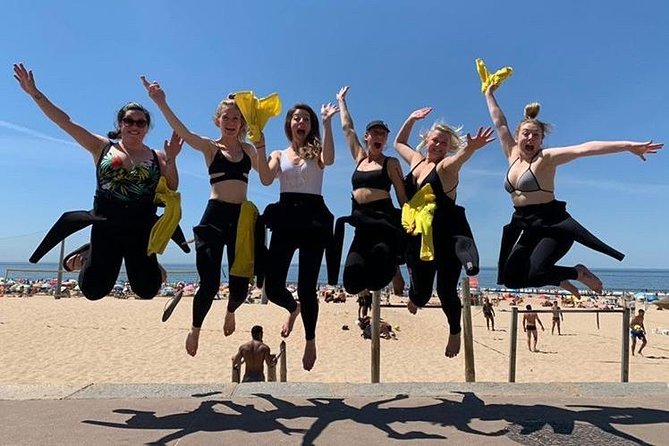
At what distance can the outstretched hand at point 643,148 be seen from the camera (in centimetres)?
489

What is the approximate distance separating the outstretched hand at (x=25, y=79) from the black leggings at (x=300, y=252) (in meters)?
2.44

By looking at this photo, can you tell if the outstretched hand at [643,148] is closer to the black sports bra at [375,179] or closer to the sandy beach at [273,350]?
the black sports bra at [375,179]

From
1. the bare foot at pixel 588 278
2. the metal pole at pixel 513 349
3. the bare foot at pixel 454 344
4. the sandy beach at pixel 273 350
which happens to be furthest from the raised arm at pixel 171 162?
the sandy beach at pixel 273 350

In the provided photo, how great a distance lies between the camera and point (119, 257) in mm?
5020

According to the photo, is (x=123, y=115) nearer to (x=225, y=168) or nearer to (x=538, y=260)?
(x=225, y=168)

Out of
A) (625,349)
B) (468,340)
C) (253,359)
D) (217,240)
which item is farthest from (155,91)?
(625,349)

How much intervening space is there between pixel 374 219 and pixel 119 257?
2.39 m

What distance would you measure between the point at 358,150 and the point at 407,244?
119cm

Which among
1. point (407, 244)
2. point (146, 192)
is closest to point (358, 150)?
point (407, 244)

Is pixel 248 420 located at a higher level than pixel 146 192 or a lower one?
lower

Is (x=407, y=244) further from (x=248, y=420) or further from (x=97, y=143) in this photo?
(x=97, y=143)

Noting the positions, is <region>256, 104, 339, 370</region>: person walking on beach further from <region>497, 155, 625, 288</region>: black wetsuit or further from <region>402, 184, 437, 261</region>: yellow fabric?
<region>497, 155, 625, 288</region>: black wetsuit

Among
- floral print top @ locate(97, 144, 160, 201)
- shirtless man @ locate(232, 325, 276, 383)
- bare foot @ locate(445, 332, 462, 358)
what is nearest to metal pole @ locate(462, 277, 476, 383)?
shirtless man @ locate(232, 325, 276, 383)

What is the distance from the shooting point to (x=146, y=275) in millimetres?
5074
